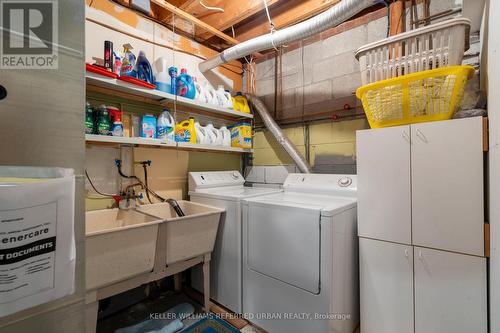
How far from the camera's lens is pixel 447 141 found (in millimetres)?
1238

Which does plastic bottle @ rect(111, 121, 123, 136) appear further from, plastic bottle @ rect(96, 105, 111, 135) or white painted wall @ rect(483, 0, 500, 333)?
white painted wall @ rect(483, 0, 500, 333)

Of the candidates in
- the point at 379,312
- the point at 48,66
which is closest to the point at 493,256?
the point at 379,312

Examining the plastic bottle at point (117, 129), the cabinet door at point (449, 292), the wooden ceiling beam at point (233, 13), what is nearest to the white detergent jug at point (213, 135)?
the plastic bottle at point (117, 129)

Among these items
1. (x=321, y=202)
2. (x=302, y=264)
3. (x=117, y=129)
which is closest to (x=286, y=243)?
(x=302, y=264)

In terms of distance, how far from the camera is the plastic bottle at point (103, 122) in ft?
5.47

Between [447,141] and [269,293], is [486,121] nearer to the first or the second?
[447,141]

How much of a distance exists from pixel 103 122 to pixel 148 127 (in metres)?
0.34

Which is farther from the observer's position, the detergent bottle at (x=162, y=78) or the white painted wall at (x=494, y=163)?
the detergent bottle at (x=162, y=78)

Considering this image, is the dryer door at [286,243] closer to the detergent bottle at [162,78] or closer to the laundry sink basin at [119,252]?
the laundry sink basin at [119,252]

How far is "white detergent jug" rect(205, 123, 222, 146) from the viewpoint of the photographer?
2.38 m

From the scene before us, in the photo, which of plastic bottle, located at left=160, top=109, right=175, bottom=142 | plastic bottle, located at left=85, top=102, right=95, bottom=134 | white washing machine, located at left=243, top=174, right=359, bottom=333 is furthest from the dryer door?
plastic bottle, located at left=85, top=102, right=95, bottom=134

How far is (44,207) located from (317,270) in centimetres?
132

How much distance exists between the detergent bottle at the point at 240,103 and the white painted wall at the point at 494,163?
6.57 feet

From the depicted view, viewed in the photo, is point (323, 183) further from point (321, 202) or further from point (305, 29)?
point (305, 29)
